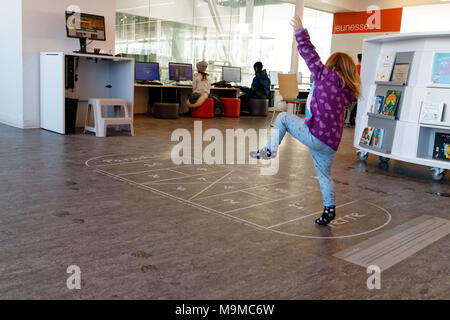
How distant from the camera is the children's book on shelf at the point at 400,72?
4.74 m

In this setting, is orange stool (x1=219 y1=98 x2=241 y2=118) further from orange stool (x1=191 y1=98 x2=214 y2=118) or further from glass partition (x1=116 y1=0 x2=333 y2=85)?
glass partition (x1=116 y1=0 x2=333 y2=85)

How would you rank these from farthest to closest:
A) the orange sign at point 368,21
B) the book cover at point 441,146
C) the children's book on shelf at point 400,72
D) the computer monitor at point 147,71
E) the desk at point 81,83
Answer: the orange sign at point 368,21
the computer monitor at point 147,71
the desk at point 81,83
the children's book on shelf at point 400,72
the book cover at point 441,146

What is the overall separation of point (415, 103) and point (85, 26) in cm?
471

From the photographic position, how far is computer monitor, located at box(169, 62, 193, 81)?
9922 millimetres

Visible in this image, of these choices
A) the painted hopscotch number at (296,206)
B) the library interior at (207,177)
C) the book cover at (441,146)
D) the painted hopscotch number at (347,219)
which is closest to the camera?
the library interior at (207,177)

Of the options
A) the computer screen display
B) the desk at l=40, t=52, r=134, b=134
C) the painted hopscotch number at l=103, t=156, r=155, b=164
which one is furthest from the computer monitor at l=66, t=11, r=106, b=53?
the painted hopscotch number at l=103, t=156, r=155, b=164

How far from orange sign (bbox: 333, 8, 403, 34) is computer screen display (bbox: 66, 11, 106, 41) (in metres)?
10.7

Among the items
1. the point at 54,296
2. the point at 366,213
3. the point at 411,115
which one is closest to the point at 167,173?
the point at 366,213

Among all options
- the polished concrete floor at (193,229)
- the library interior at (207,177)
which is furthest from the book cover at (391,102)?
the polished concrete floor at (193,229)

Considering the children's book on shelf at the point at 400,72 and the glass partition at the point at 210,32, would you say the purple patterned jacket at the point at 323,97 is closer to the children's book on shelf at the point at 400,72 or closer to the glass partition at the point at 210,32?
the children's book on shelf at the point at 400,72

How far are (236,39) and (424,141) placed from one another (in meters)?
8.62

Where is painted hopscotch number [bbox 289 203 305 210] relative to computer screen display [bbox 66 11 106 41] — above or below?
below

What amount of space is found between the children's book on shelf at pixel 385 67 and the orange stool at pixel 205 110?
5.31 meters

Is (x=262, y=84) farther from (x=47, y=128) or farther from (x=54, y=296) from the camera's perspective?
(x=54, y=296)
